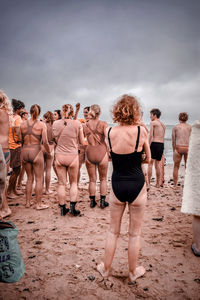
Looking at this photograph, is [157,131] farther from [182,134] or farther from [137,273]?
[137,273]

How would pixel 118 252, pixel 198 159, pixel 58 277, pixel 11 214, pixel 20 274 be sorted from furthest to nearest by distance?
pixel 11 214
pixel 118 252
pixel 198 159
pixel 58 277
pixel 20 274

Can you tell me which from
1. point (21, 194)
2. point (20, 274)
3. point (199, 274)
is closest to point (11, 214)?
point (21, 194)

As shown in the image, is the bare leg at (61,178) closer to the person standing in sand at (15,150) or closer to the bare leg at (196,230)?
the person standing in sand at (15,150)

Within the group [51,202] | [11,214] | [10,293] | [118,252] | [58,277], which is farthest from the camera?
[51,202]

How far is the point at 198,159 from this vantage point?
319cm

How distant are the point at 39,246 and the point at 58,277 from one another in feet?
3.30

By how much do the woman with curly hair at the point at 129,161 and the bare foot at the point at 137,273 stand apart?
364 mm

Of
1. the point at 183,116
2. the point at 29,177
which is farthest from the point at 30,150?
the point at 183,116

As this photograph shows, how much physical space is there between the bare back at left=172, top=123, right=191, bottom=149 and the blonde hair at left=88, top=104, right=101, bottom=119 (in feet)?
11.9

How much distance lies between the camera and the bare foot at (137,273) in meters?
2.86

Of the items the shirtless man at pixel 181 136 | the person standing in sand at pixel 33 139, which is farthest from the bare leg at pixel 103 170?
the shirtless man at pixel 181 136

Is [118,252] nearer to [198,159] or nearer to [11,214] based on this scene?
[198,159]

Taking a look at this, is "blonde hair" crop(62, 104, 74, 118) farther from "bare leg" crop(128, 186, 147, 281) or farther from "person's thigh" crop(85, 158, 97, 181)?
"bare leg" crop(128, 186, 147, 281)

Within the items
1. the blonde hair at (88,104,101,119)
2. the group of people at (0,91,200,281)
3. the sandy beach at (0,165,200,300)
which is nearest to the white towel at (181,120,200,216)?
the group of people at (0,91,200,281)
